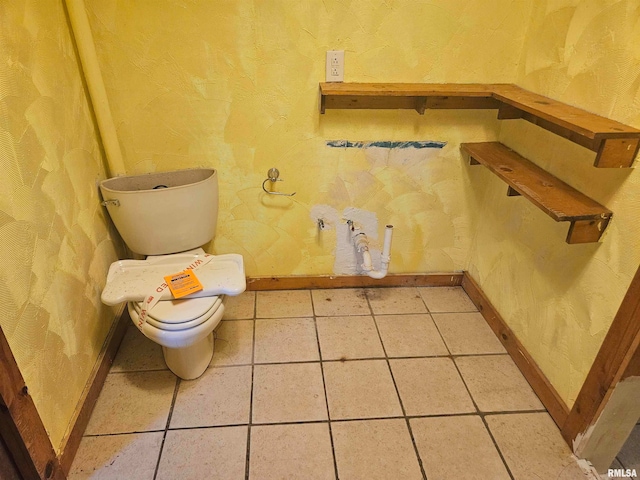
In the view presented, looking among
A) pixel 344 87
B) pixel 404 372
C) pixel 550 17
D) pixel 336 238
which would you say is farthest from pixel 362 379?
pixel 550 17

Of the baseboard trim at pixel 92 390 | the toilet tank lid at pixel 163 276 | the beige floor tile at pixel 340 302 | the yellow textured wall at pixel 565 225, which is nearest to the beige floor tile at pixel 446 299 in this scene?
the yellow textured wall at pixel 565 225

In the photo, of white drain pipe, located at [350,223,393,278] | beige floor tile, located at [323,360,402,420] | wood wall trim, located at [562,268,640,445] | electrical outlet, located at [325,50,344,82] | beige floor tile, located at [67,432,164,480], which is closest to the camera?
wood wall trim, located at [562,268,640,445]

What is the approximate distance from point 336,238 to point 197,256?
0.71 meters

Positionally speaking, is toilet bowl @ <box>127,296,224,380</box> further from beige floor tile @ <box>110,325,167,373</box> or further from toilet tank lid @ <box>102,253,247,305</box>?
beige floor tile @ <box>110,325,167,373</box>

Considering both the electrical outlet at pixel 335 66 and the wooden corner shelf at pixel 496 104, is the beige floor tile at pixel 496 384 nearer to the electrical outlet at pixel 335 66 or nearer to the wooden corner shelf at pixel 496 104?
the wooden corner shelf at pixel 496 104

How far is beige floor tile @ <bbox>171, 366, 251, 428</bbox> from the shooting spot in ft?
5.01

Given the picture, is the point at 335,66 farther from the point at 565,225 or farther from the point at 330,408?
the point at 330,408

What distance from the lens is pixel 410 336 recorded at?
1931 mm

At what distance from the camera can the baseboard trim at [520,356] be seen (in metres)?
1.53

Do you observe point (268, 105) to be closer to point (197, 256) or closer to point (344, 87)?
point (344, 87)

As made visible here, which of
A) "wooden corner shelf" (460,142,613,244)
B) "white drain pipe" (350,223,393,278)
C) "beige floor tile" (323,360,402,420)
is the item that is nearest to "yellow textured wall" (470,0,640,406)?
"wooden corner shelf" (460,142,613,244)

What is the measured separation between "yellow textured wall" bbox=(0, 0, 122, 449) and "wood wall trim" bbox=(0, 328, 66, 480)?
0.17 feet

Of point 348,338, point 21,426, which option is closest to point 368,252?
point 348,338

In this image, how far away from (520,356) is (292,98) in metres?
1.45
